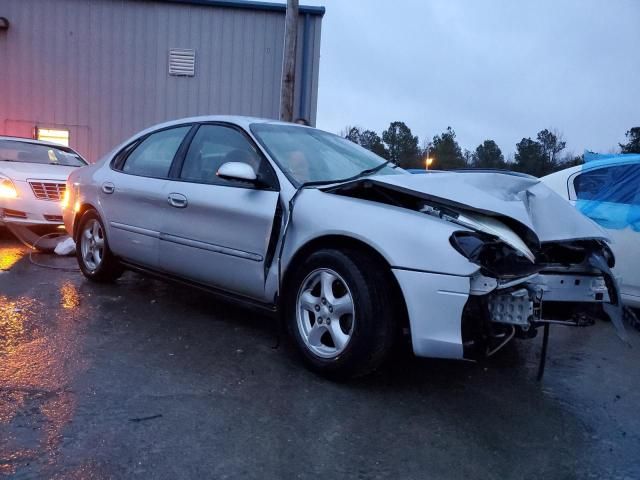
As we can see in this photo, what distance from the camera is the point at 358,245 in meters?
3.09

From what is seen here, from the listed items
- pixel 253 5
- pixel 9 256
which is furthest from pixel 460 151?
pixel 9 256

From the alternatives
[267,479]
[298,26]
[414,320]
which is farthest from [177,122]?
[298,26]

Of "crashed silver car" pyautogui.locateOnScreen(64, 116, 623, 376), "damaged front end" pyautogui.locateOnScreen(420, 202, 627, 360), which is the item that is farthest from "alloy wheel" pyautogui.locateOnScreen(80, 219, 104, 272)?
"damaged front end" pyautogui.locateOnScreen(420, 202, 627, 360)

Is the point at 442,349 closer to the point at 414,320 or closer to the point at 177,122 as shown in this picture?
the point at 414,320

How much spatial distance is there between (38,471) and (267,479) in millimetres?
894

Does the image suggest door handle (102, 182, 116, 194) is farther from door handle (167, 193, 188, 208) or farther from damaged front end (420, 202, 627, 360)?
damaged front end (420, 202, 627, 360)

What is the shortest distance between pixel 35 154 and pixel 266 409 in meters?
6.71

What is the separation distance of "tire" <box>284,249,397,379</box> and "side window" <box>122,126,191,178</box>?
168 cm

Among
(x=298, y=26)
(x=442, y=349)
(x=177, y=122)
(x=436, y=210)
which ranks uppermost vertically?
(x=298, y=26)

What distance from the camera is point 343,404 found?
2.90 metres

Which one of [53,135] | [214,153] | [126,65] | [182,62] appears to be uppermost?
[182,62]

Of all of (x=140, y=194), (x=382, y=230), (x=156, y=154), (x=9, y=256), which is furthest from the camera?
(x=9, y=256)

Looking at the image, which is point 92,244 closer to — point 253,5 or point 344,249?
point 344,249

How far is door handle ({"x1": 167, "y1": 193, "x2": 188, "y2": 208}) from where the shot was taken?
3.96 meters
